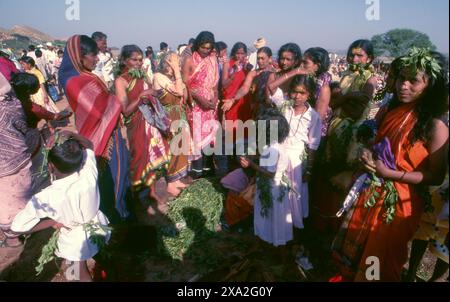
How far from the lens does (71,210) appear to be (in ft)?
8.32

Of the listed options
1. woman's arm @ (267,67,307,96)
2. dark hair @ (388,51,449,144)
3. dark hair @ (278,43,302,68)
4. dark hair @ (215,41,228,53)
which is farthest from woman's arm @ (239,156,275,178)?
dark hair @ (215,41,228,53)

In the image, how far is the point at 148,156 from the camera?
4566 mm

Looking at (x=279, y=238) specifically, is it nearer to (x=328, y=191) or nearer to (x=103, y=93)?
(x=328, y=191)

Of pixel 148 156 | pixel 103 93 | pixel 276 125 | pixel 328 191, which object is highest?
pixel 103 93

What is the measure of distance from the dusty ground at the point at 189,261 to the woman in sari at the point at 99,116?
0.50m

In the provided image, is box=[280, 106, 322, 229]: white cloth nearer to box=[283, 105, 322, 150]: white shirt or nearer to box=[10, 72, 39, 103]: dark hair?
box=[283, 105, 322, 150]: white shirt

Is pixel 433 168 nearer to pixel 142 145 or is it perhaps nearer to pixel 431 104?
pixel 431 104

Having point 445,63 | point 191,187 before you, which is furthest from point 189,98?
point 445,63

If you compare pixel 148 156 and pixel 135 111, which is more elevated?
pixel 135 111

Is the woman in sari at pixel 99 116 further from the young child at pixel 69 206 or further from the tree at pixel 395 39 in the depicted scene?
the tree at pixel 395 39

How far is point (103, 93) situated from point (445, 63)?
3382 mm

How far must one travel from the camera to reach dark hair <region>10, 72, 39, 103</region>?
3.74 metres

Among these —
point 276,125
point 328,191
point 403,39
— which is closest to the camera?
point 276,125

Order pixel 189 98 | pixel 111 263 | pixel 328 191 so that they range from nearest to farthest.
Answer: pixel 111 263
pixel 328 191
pixel 189 98
